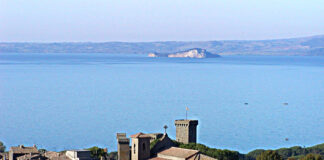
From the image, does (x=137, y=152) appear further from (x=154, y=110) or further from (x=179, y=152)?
(x=154, y=110)

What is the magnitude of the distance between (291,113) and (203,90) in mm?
35508

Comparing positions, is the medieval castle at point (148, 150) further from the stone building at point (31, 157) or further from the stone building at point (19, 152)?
the stone building at point (19, 152)

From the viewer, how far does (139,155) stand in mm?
43906

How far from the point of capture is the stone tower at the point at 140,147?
144ft

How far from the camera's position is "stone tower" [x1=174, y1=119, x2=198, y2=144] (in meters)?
57.9

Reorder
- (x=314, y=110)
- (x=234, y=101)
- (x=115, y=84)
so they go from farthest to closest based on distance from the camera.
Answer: (x=115, y=84) → (x=234, y=101) → (x=314, y=110)

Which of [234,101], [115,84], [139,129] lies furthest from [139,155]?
[115,84]

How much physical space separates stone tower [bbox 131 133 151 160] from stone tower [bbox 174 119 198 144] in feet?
45.1

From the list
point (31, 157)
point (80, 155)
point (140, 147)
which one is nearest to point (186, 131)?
point (140, 147)

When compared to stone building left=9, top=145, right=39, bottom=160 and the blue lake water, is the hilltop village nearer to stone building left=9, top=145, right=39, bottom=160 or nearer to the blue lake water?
stone building left=9, top=145, right=39, bottom=160

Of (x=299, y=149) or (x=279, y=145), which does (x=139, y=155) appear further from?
(x=279, y=145)

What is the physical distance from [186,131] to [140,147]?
1466 cm

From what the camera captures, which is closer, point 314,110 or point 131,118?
point 131,118

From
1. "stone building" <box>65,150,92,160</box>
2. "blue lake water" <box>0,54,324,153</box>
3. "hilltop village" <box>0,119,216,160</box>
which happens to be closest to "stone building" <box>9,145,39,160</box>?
"hilltop village" <box>0,119,216,160</box>
